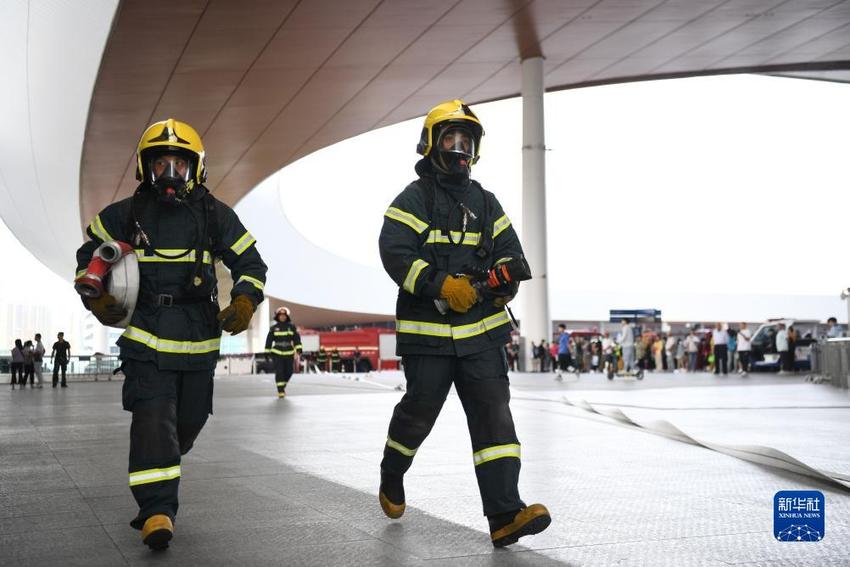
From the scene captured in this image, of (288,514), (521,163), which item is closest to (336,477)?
(288,514)

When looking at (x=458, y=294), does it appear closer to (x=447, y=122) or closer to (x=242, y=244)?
(x=447, y=122)

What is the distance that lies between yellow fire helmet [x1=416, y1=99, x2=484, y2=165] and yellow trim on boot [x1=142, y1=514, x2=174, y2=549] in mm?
1935

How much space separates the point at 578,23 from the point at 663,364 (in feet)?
42.4

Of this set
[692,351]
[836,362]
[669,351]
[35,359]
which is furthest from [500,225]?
[669,351]

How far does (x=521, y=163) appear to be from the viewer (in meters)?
30.1

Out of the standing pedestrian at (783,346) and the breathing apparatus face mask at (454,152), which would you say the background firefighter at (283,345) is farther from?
the standing pedestrian at (783,346)

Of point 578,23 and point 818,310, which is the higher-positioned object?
point 578,23

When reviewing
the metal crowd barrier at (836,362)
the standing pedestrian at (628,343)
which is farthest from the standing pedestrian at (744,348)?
the metal crowd barrier at (836,362)

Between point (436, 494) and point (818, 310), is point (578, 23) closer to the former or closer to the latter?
point (436, 494)

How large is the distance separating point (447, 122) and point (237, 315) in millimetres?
1261

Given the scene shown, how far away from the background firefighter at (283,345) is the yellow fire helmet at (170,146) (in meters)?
11.8

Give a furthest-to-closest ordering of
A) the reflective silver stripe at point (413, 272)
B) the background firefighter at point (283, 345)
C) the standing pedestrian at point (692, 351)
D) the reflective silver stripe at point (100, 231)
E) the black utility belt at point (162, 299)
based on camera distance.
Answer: the standing pedestrian at point (692, 351) < the background firefighter at point (283, 345) < the reflective silver stripe at point (100, 231) < the black utility belt at point (162, 299) < the reflective silver stripe at point (413, 272)

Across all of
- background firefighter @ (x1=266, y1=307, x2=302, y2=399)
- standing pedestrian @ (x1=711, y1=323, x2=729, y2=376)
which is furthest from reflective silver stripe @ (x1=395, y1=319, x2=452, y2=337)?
standing pedestrian @ (x1=711, y1=323, x2=729, y2=376)

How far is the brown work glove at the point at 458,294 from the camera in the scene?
3912 mm
